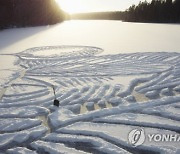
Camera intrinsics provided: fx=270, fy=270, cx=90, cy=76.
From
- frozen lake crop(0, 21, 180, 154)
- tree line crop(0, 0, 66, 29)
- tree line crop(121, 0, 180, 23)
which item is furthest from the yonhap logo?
tree line crop(121, 0, 180, 23)

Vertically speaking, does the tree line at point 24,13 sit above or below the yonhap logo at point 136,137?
above

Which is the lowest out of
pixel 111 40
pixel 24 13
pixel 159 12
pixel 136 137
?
pixel 136 137

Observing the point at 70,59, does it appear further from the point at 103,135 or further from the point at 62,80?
the point at 103,135

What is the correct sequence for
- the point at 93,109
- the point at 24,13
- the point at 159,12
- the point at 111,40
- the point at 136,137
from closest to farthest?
the point at 136,137
the point at 93,109
the point at 111,40
the point at 24,13
the point at 159,12

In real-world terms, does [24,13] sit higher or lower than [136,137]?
higher

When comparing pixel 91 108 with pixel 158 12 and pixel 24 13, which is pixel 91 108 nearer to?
pixel 24 13

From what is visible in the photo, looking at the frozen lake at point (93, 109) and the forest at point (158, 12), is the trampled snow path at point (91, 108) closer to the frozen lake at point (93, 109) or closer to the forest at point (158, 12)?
the frozen lake at point (93, 109)

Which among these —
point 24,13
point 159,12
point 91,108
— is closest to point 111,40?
point 91,108

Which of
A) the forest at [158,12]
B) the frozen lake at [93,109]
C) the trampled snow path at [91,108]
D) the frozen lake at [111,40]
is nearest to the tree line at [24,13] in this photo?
the frozen lake at [111,40]
